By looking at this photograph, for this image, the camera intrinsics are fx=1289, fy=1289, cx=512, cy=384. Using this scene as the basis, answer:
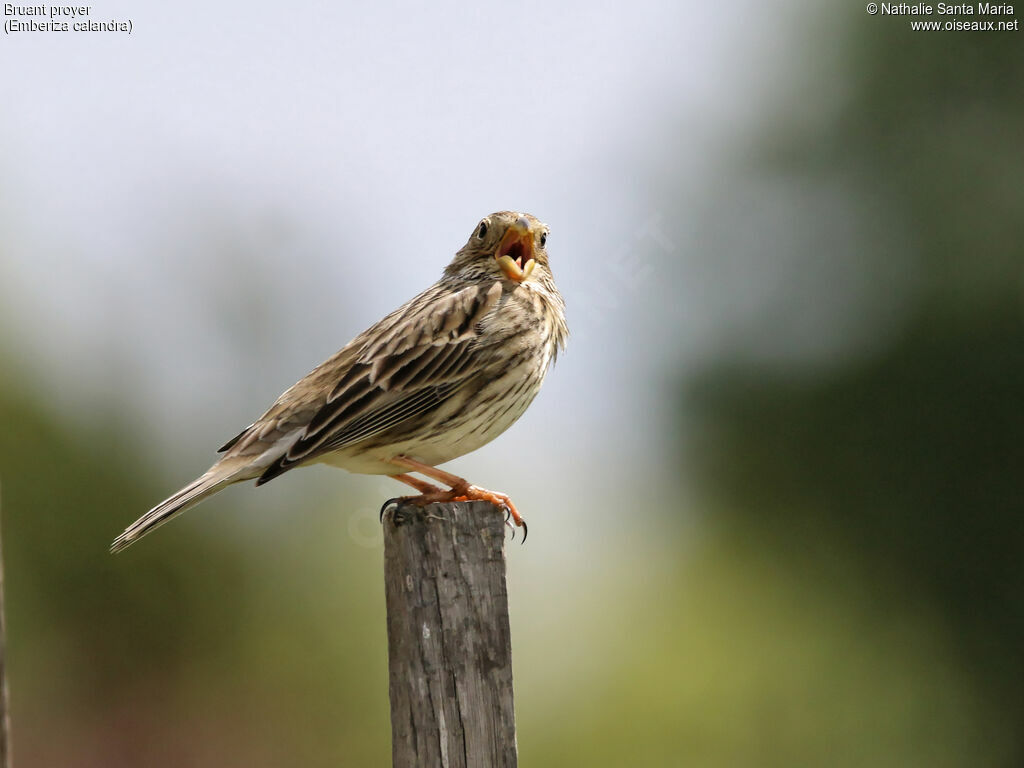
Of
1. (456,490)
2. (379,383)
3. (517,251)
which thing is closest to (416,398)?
(379,383)

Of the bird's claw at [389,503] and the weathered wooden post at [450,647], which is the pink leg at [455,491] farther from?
the weathered wooden post at [450,647]

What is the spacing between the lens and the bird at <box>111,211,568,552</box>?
19.0 ft

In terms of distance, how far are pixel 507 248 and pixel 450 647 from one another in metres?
3.29

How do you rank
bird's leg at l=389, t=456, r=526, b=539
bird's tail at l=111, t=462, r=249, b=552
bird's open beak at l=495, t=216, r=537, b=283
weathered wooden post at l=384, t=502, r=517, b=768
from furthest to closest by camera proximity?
bird's open beak at l=495, t=216, r=537, b=283 → bird's leg at l=389, t=456, r=526, b=539 → bird's tail at l=111, t=462, r=249, b=552 → weathered wooden post at l=384, t=502, r=517, b=768

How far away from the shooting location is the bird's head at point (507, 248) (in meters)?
6.93

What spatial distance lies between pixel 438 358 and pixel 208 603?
21.8ft

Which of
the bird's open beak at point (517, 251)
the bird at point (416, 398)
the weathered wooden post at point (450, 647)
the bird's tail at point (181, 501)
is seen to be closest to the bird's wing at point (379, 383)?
the bird at point (416, 398)

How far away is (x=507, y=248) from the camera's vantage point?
7.01 meters

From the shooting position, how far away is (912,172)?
1645cm

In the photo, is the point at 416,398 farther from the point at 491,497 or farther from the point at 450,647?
the point at 450,647

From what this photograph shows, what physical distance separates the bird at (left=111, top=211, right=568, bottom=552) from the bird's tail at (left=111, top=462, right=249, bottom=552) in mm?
13

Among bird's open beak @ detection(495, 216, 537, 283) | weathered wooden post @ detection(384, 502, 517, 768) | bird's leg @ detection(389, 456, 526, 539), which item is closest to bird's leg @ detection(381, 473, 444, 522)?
bird's leg @ detection(389, 456, 526, 539)

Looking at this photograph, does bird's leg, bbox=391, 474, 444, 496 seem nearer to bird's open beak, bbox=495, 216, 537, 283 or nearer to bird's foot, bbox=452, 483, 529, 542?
bird's foot, bbox=452, 483, 529, 542

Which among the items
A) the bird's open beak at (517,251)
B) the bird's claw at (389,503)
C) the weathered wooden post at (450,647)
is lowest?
the weathered wooden post at (450,647)
